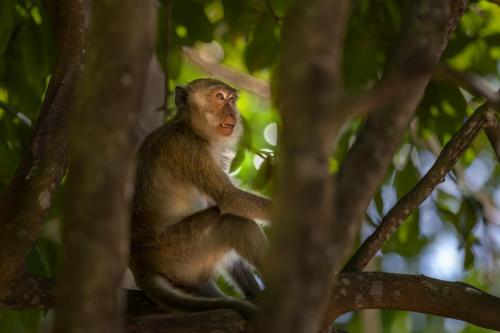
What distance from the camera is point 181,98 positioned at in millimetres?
7070

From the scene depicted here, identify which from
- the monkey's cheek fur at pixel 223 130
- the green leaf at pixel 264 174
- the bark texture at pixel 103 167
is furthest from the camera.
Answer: the monkey's cheek fur at pixel 223 130

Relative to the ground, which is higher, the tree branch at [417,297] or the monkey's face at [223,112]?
the monkey's face at [223,112]

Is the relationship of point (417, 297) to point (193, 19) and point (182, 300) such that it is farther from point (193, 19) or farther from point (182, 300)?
point (193, 19)

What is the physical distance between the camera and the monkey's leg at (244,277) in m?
6.37

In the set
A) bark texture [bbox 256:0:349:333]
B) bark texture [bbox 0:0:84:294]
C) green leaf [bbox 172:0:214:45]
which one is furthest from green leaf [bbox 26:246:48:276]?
bark texture [bbox 256:0:349:333]

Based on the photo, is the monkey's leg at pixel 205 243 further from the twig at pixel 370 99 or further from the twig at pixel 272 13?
the twig at pixel 370 99

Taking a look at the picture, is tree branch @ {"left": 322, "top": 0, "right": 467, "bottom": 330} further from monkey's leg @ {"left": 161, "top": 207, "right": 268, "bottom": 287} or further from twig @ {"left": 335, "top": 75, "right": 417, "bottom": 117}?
monkey's leg @ {"left": 161, "top": 207, "right": 268, "bottom": 287}

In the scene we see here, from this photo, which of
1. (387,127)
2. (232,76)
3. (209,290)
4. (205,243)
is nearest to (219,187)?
(205,243)

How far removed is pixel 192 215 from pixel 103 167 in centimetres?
327

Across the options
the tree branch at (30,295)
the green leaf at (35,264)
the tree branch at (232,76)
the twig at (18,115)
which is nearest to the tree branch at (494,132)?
the tree branch at (30,295)

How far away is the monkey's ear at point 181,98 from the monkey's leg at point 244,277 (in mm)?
1378

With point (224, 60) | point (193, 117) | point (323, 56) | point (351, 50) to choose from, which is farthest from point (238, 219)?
point (224, 60)

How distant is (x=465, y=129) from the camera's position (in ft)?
18.5

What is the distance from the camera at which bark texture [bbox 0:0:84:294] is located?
16.3 ft
